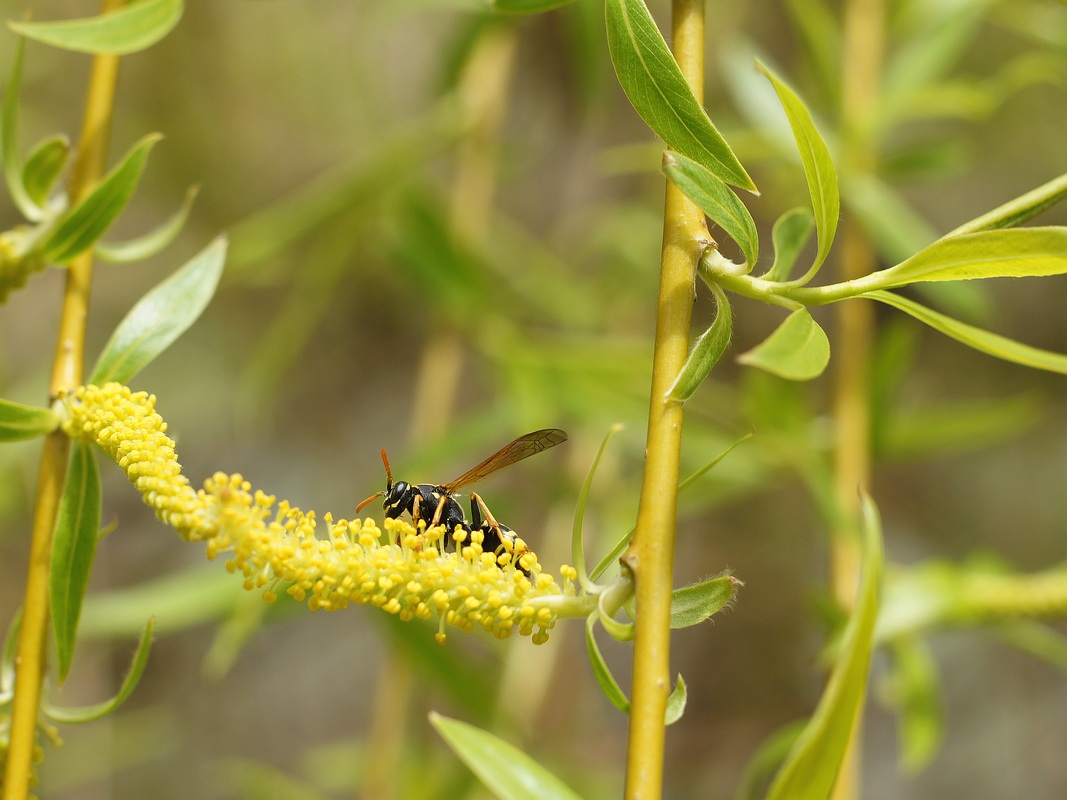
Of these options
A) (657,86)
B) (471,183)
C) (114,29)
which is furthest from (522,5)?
(471,183)

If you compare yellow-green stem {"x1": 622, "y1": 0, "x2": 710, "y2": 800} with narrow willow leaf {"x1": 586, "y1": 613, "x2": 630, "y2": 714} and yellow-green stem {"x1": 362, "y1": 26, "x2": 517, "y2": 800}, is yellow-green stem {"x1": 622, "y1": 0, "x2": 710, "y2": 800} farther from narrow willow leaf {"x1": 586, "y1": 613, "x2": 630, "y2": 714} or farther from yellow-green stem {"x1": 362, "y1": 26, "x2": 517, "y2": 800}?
yellow-green stem {"x1": 362, "y1": 26, "x2": 517, "y2": 800}

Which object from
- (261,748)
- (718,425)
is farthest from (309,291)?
(261,748)

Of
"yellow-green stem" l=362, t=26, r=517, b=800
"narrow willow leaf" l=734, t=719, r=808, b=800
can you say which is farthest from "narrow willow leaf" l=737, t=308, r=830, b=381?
"yellow-green stem" l=362, t=26, r=517, b=800

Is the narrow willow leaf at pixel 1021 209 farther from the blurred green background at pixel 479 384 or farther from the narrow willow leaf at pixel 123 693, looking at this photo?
the blurred green background at pixel 479 384

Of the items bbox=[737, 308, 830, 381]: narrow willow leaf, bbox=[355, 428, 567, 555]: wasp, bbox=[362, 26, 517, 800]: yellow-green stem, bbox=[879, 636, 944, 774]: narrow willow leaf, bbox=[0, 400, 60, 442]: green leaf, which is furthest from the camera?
bbox=[362, 26, 517, 800]: yellow-green stem

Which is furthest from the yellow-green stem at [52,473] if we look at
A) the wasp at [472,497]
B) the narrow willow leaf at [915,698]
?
the narrow willow leaf at [915,698]

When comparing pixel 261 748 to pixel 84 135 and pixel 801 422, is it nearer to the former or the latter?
pixel 801 422

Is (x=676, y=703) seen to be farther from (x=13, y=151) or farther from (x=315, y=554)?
(x=13, y=151)
